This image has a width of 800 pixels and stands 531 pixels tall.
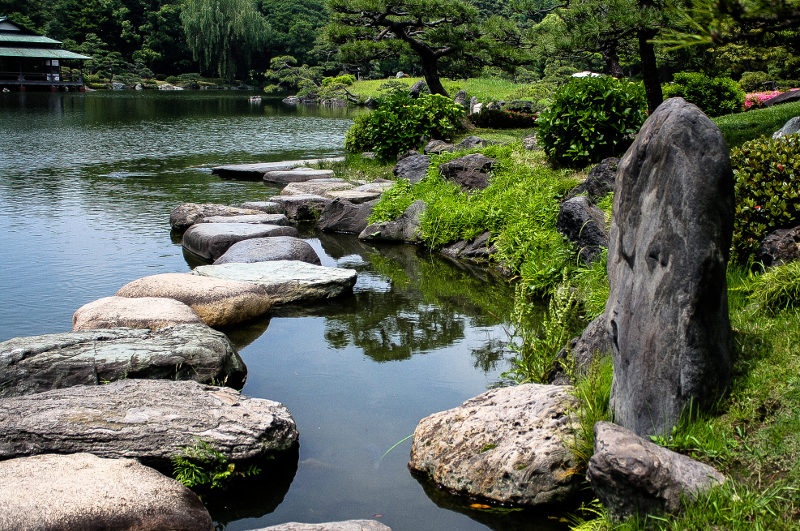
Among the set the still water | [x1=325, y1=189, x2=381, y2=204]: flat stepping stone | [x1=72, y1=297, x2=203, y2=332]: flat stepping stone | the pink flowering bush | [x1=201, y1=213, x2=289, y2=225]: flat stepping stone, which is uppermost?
the pink flowering bush

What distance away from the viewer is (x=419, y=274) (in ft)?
34.8

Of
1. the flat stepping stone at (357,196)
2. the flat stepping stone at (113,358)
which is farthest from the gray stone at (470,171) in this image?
the flat stepping stone at (113,358)

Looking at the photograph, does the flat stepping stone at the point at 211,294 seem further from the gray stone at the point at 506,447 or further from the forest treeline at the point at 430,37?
the forest treeline at the point at 430,37

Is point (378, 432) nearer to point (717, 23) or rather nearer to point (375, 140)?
point (717, 23)

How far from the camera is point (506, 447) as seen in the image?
4930 millimetres

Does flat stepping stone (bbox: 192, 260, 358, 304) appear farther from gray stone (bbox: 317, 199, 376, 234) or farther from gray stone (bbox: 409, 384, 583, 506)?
gray stone (bbox: 409, 384, 583, 506)

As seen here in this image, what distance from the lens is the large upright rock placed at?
14.1 feet

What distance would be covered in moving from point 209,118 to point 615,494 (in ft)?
116

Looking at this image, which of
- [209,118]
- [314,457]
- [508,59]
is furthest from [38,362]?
[209,118]

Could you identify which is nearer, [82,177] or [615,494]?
[615,494]

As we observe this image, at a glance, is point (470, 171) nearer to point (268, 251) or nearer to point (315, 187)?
point (315, 187)

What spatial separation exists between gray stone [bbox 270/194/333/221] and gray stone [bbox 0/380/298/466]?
8457mm

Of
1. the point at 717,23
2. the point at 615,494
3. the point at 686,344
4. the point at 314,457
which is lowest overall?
the point at 314,457

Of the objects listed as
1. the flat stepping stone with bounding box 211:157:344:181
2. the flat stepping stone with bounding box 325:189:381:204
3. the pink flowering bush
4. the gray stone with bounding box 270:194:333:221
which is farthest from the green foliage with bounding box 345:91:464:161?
the pink flowering bush
